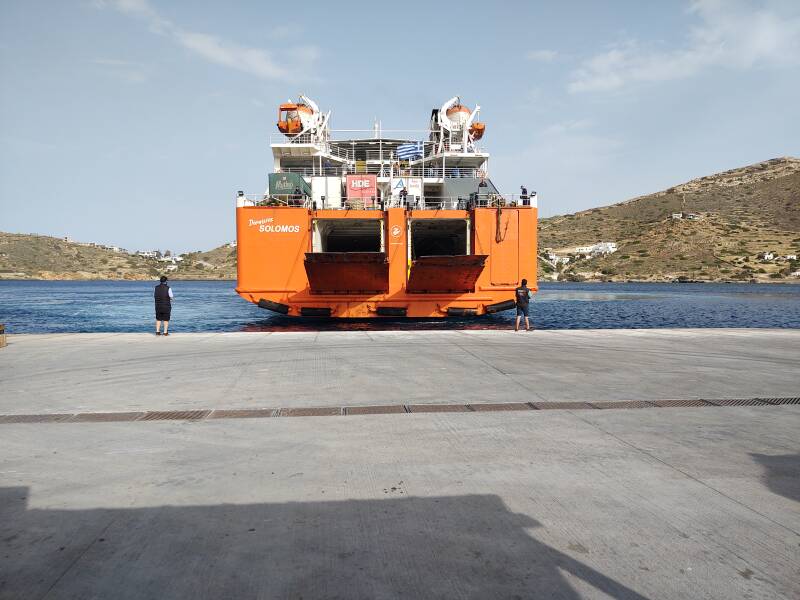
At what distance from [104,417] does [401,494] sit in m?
3.87

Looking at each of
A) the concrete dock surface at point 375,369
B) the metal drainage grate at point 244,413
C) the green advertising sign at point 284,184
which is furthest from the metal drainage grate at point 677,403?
the green advertising sign at point 284,184

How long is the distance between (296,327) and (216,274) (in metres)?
139

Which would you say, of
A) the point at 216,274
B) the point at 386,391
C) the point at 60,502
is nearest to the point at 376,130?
the point at 386,391

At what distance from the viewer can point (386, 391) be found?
274 inches

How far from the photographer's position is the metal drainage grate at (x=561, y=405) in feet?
20.1

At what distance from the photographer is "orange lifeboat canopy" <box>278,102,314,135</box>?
25891mm

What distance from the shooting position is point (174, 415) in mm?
5812

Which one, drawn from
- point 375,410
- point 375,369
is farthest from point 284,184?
point 375,410

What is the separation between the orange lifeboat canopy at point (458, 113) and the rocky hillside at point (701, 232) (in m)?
64.8

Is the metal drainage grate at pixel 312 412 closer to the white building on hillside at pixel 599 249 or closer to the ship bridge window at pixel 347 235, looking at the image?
the ship bridge window at pixel 347 235

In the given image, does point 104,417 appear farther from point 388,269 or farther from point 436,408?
point 388,269

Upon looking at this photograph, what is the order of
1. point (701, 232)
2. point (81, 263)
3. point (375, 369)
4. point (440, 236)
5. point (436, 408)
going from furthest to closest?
point (81, 263) → point (701, 232) → point (440, 236) → point (375, 369) → point (436, 408)

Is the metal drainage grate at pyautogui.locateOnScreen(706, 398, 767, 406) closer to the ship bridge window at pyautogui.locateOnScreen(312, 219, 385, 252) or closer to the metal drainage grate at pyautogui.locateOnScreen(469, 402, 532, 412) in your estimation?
the metal drainage grate at pyautogui.locateOnScreen(469, 402, 532, 412)

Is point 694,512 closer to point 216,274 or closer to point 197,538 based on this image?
point 197,538
